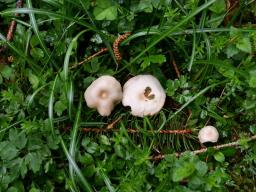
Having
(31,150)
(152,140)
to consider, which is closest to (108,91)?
(152,140)

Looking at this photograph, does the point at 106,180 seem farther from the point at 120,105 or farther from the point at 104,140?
the point at 120,105

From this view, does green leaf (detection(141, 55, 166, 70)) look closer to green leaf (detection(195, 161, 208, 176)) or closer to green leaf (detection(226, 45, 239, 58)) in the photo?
green leaf (detection(226, 45, 239, 58))

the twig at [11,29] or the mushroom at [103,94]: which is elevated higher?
the twig at [11,29]

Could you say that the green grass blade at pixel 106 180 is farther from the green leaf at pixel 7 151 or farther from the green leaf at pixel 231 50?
the green leaf at pixel 231 50

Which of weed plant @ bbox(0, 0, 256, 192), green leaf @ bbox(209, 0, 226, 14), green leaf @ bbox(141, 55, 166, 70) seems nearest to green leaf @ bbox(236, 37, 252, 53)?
weed plant @ bbox(0, 0, 256, 192)

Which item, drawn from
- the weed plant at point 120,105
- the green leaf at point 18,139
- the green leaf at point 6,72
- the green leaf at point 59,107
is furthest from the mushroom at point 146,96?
the green leaf at point 6,72
